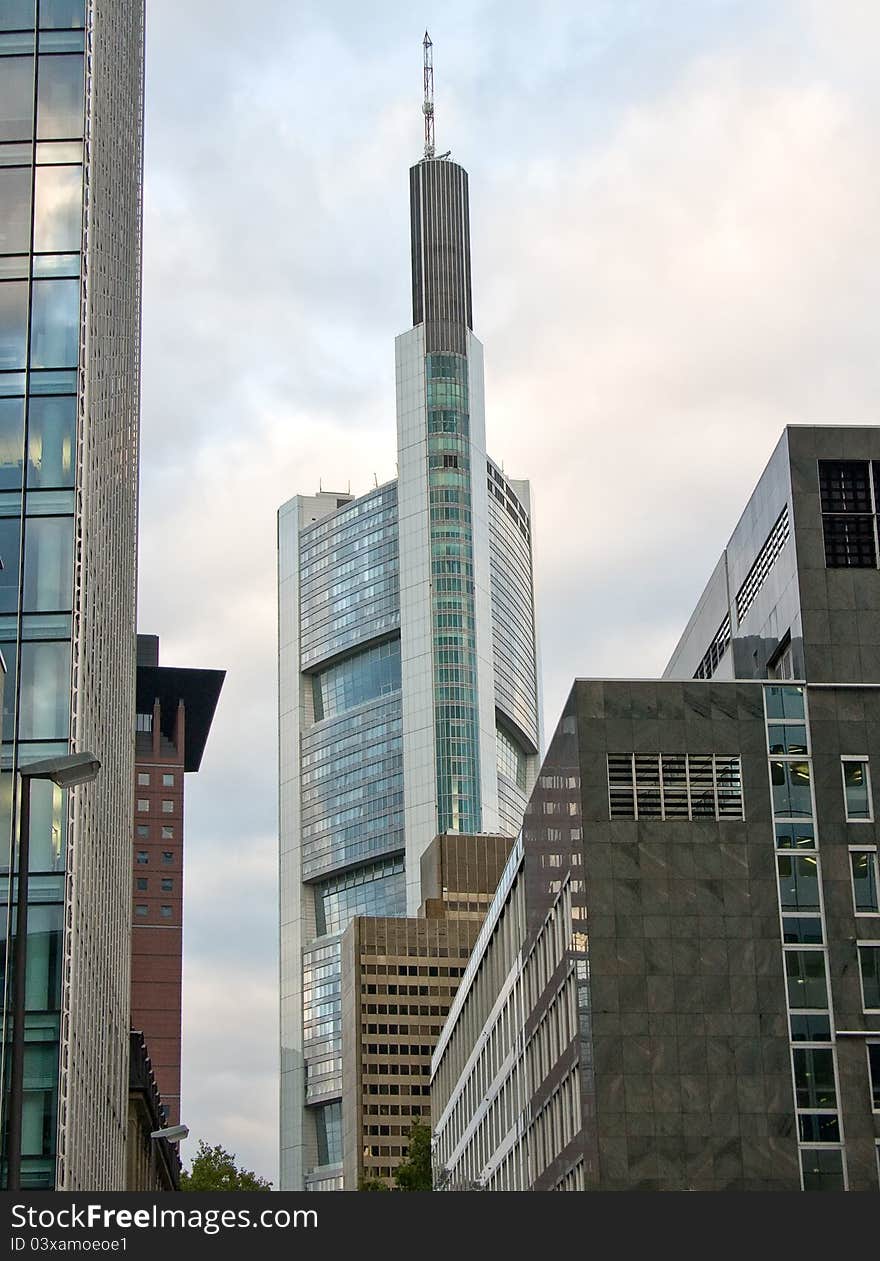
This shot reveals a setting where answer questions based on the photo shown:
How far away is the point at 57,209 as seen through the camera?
248ft

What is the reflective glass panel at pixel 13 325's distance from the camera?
240 ft

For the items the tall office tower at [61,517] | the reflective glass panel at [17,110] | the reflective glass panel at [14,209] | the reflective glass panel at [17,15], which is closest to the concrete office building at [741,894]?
the tall office tower at [61,517]

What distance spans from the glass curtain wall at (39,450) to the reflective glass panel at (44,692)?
0.12ft

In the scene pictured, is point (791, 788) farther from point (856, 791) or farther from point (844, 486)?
point (844, 486)

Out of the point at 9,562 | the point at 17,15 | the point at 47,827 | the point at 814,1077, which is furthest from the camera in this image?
the point at 814,1077

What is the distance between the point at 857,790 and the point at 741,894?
7.13 metres

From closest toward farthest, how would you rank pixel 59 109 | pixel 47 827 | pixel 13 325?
pixel 47 827, pixel 13 325, pixel 59 109

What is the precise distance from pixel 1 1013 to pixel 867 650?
4165 cm

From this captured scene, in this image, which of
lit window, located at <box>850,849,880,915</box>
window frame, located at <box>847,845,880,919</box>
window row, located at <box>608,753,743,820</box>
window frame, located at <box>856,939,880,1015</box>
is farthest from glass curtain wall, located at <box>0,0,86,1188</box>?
lit window, located at <box>850,849,880,915</box>

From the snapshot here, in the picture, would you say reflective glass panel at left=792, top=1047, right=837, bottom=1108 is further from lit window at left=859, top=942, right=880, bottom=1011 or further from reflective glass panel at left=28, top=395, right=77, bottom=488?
reflective glass panel at left=28, top=395, right=77, bottom=488

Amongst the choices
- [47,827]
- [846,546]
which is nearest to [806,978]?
[846,546]

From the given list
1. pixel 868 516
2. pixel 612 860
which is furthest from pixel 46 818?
pixel 868 516

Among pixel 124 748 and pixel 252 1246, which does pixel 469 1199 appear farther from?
pixel 124 748

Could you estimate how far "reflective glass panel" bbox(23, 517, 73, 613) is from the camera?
7019cm
